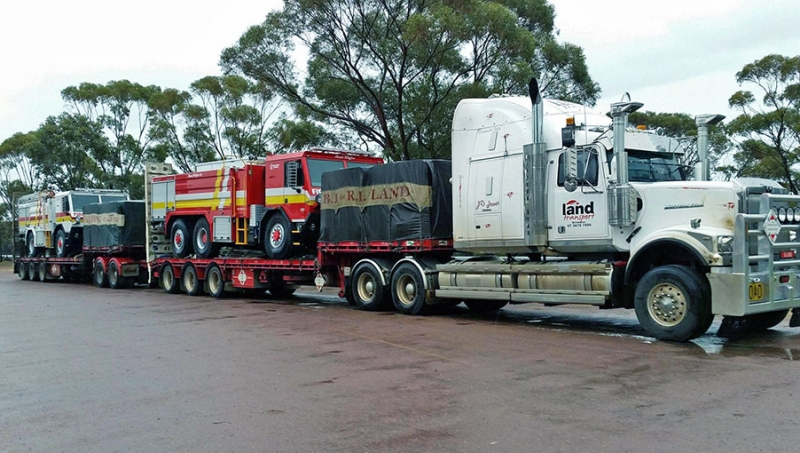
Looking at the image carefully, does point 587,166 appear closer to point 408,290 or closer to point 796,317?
point 796,317

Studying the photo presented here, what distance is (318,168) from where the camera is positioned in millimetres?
17078

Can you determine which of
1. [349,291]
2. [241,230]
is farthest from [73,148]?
[349,291]

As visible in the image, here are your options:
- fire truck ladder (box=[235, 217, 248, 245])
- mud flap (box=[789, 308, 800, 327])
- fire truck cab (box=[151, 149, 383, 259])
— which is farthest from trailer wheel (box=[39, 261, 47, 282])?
mud flap (box=[789, 308, 800, 327])

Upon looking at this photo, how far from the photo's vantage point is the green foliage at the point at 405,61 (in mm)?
24578

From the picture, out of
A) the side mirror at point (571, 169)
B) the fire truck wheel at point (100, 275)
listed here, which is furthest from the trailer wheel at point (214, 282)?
the side mirror at point (571, 169)

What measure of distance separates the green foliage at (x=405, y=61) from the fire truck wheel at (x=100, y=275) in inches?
359

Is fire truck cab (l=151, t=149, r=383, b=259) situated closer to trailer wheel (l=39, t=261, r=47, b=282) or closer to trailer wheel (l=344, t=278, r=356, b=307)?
trailer wheel (l=344, t=278, r=356, b=307)

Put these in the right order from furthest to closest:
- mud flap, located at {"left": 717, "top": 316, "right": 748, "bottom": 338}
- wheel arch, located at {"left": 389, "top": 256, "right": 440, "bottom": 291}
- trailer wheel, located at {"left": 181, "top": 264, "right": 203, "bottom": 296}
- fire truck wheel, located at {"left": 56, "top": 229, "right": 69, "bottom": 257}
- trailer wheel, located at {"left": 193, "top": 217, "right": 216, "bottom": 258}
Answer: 1. fire truck wheel, located at {"left": 56, "top": 229, "right": 69, "bottom": 257}
2. trailer wheel, located at {"left": 181, "top": 264, "right": 203, "bottom": 296}
3. trailer wheel, located at {"left": 193, "top": 217, "right": 216, "bottom": 258}
4. wheel arch, located at {"left": 389, "top": 256, "right": 440, "bottom": 291}
5. mud flap, located at {"left": 717, "top": 316, "right": 748, "bottom": 338}

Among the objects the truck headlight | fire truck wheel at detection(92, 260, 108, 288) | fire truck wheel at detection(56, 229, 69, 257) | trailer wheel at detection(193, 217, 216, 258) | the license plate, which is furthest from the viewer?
fire truck wheel at detection(56, 229, 69, 257)

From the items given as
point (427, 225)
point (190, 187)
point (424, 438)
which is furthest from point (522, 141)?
point (190, 187)

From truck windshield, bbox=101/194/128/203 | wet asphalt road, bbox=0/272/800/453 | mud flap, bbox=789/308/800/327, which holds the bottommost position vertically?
wet asphalt road, bbox=0/272/800/453

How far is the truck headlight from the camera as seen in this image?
9.55 metres

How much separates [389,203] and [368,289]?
6.47ft

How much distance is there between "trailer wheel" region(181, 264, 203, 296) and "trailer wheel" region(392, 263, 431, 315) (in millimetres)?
8176
